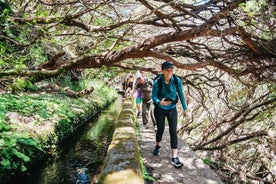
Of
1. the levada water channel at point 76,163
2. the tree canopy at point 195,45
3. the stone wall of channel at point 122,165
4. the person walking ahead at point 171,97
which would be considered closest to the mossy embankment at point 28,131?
the levada water channel at point 76,163

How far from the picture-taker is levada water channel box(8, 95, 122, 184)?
4.87 m

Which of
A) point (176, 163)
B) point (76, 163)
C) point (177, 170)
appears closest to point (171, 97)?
point (176, 163)

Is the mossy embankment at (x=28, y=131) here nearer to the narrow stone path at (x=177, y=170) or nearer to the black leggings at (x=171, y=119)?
the narrow stone path at (x=177, y=170)

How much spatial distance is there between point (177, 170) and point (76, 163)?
2.44 m

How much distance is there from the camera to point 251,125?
9859mm

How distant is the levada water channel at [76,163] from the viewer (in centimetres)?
487

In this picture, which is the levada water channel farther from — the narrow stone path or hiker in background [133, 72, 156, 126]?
hiker in background [133, 72, 156, 126]

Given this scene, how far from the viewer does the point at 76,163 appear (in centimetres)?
582

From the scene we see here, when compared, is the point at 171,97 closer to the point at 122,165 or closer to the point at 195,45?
the point at 122,165

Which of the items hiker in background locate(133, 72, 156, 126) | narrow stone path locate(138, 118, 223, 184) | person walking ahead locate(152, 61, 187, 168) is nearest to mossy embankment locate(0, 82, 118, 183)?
narrow stone path locate(138, 118, 223, 184)

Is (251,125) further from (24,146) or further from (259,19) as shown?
(24,146)

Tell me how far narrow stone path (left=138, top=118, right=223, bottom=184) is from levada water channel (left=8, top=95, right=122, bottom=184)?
1.19m

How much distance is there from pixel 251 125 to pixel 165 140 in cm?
448

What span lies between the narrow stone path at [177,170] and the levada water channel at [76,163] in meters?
1.19
